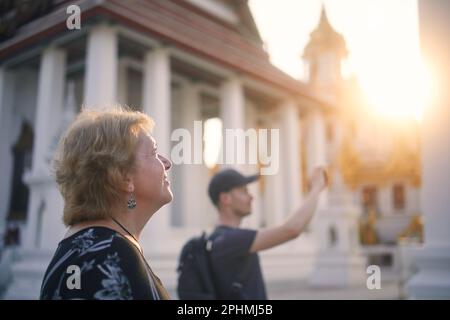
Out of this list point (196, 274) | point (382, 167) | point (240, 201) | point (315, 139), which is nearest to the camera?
point (196, 274)

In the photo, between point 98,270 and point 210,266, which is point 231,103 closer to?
point 210,266

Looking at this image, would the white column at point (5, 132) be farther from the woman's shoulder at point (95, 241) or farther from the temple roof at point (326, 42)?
the temple roof at point (326, 42)

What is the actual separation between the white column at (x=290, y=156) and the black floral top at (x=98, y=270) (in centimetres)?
1209

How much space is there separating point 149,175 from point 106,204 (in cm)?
16

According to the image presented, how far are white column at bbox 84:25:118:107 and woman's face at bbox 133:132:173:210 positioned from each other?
698 cm

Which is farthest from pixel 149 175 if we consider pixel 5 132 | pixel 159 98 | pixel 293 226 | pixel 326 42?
pixel 326 42

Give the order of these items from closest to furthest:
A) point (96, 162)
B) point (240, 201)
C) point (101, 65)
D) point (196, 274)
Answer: point (96, 162) → point (196, 274) → point (240, 201) → point (101, 65)

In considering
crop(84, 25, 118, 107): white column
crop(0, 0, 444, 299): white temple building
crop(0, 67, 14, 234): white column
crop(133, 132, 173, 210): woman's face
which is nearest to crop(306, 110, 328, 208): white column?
crop(0, 0, 444, 299): white temple building

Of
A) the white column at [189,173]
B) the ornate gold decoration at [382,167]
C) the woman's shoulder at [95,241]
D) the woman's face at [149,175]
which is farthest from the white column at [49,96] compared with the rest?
the ornate gold decoration at [382,167]

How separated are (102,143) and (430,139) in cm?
255

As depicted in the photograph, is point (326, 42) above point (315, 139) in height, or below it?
above

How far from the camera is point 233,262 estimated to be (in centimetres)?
254

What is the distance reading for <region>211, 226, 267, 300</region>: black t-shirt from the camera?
2463 millimetres

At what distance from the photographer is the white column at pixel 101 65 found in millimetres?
8195
